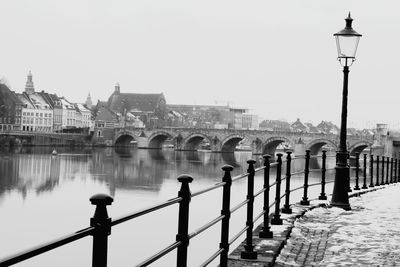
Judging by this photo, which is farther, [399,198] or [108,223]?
[399,198]

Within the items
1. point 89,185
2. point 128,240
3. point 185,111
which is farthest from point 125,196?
point 185,111

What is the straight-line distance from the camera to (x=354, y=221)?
758cm

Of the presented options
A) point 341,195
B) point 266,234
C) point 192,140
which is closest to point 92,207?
point 341,195

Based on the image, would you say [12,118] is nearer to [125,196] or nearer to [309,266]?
Result: [125,196]

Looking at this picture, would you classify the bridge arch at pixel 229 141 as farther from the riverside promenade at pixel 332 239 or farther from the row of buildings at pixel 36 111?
the riverside promenade at pixel 332 239

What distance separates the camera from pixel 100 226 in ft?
6.48

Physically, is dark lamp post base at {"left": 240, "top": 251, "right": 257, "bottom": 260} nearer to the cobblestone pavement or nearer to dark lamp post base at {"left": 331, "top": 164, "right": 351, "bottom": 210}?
the cobblestone pavement

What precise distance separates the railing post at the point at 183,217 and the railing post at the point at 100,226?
1082mm

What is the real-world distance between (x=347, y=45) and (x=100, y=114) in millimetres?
88748

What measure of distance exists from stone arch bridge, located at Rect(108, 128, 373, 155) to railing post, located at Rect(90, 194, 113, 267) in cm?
6373

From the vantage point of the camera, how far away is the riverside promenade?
519cm

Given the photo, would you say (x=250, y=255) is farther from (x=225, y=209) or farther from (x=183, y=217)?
(x=183, y=217)

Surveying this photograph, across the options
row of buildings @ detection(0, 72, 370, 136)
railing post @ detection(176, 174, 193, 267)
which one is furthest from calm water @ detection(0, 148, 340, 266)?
row of buildings @ detection(0, 72, 370, 136)

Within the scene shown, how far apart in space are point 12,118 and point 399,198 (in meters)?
79.1
